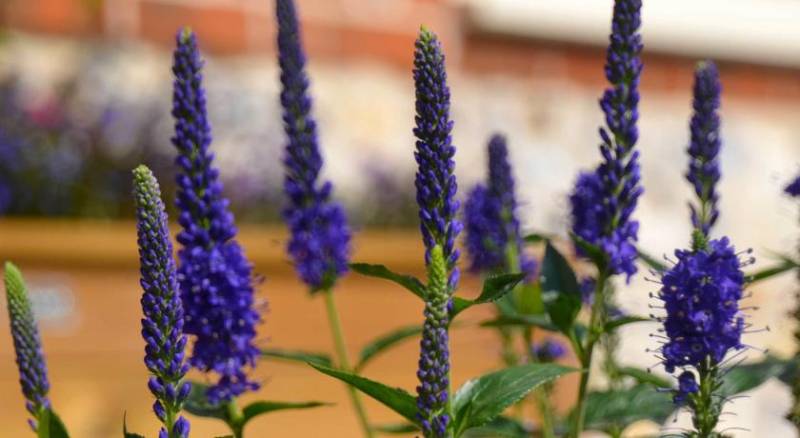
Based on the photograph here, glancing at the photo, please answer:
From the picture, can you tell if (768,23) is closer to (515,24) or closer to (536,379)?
(515,24)

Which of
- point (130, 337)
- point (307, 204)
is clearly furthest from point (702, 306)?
point (130, 337)

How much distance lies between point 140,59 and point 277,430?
2353mm

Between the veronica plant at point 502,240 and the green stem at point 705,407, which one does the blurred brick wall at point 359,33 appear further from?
the green stem at point 705,407

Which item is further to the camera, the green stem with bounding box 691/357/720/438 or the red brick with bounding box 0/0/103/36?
the red brick with bounding box 0/0/103/36

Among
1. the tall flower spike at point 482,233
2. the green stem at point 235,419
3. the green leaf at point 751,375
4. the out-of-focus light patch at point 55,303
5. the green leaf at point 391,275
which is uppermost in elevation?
the tall flower spike at point 482,233

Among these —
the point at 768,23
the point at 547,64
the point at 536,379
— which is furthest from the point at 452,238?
the point at 768,23

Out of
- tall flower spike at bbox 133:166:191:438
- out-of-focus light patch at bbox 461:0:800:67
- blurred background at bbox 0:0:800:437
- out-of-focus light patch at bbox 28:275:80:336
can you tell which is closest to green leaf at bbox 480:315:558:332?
tall flower spike at bbox 133:166:191:438

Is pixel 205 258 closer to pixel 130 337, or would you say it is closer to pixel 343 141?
pixel 130 337

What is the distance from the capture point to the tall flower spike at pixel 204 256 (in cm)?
131

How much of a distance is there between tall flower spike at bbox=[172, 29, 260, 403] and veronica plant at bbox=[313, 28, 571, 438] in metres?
0.20

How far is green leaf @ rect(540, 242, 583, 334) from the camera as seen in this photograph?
1.40m

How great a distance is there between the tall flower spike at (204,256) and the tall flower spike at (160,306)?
25cm

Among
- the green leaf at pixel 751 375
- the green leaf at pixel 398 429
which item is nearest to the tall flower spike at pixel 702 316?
the green leaf at pixel 751 375

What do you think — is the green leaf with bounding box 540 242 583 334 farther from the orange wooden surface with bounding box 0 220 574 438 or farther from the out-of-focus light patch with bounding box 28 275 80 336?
the out-of-focus light patch with bounding box 28 275 80 336
